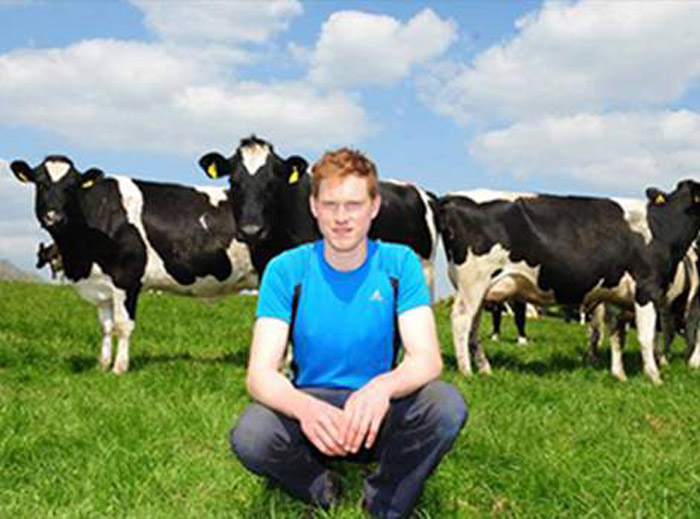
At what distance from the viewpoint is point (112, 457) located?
15.9 ft

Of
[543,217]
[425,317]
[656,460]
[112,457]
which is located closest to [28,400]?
[112,457]

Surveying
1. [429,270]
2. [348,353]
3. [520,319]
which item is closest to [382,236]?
[429,270]

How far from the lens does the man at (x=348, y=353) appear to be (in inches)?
141

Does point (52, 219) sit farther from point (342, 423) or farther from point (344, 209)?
point (342, 423)

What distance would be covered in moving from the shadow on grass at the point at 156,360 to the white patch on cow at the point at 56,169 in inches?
84.0

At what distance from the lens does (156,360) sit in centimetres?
954

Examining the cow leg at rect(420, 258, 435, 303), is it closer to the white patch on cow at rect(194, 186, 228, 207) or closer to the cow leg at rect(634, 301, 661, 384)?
the cow leg at rect(634, 301, 661, 384)

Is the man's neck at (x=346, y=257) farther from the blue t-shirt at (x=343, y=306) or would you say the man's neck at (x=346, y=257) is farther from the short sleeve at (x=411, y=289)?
the short sleeve at (x=411, y=289)

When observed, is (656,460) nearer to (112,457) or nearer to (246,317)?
(112,457)

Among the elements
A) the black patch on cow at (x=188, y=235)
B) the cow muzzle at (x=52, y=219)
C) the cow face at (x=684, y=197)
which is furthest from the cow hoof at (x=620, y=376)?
the cow muzzle at (x=52, y=219)

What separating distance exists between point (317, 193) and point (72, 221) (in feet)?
20.3

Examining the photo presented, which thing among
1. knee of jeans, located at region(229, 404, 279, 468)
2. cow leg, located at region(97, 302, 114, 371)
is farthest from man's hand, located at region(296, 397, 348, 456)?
cow leg, located at region(97, 302, 114, 371)

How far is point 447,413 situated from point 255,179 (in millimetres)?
5398

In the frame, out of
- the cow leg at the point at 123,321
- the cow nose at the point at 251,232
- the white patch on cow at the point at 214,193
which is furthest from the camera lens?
the white patch on cow at the point at 214,193
